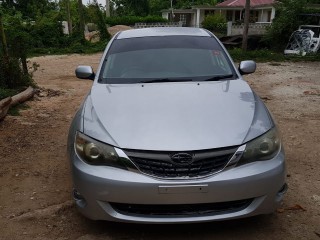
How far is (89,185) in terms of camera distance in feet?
9.32

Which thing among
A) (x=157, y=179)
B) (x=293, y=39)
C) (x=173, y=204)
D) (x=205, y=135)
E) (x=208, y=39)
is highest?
(x=208, y=39)

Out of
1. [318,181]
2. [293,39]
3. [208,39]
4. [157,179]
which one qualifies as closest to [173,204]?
[157,179]

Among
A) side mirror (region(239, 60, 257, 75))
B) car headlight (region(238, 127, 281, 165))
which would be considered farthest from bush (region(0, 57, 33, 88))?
car headlight (region(238, 127, 281, 165))

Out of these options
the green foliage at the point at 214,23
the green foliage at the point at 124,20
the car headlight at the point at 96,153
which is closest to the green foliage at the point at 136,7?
the green foliage at the point at 124,20

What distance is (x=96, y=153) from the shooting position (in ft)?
9.59

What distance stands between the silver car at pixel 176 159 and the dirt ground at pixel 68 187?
0.97 ft

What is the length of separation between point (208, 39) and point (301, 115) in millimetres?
2999

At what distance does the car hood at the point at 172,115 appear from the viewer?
2854 mm

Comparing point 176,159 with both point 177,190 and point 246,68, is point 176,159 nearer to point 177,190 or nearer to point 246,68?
point 177,190

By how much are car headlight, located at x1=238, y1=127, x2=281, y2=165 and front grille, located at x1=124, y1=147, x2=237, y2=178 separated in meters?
0.20

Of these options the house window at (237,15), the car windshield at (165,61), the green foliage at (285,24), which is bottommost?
the house window at (237,15)

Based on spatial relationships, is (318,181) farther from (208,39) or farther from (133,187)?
(133,187)

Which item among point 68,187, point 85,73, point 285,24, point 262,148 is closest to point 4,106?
point 85,73

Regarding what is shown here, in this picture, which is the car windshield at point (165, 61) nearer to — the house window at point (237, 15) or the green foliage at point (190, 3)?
the house window at point (237, 15)
